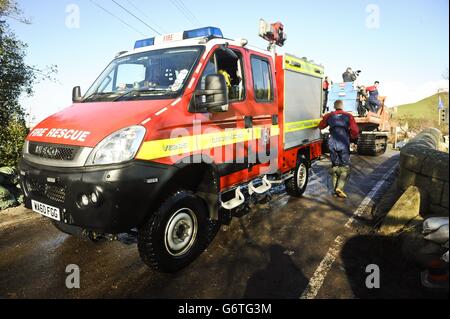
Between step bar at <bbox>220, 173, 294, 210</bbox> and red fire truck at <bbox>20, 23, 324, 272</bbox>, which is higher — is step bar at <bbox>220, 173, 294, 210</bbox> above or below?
below

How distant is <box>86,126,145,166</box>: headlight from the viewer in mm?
2898

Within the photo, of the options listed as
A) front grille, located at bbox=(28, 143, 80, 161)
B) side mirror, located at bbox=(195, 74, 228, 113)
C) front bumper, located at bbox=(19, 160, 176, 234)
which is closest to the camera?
front bumper, located at bbox=(19, 160, 176, 234)

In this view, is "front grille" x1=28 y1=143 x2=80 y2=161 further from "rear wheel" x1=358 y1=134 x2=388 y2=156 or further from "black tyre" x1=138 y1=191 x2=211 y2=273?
"rear wheel" x1=358 y1=134 x2=388 y2=156

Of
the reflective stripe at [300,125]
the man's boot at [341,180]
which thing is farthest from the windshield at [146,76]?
the man's boot at [341,180]

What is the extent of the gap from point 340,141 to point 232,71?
331 cm

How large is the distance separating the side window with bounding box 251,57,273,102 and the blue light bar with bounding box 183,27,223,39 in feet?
2.14

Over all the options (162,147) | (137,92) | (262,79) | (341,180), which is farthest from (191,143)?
(341,180)

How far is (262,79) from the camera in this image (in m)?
4.90

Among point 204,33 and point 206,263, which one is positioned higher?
point 204,33

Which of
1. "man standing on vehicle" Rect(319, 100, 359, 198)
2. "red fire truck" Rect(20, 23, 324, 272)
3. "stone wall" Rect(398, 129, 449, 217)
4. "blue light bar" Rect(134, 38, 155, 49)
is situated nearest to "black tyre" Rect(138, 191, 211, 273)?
"red fire truck" Rect(20, 23, 324, 272)

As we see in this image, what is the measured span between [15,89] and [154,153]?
8.61 meters

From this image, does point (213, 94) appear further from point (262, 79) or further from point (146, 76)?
point (262, 79)

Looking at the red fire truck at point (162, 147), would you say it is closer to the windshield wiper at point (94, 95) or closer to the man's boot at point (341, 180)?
the windshield wiper at point (94, 95)
